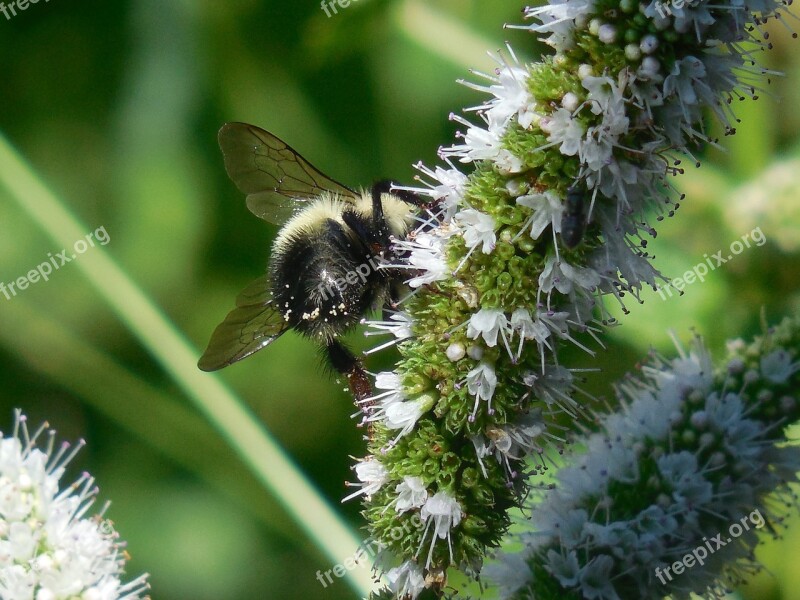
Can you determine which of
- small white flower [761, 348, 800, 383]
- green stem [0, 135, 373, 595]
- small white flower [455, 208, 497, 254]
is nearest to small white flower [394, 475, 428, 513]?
small white flower [455, 208, 497, 254]

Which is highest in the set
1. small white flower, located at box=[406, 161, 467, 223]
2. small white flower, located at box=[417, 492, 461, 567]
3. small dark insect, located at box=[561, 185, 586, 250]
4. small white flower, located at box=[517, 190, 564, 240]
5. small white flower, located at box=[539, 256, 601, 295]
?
small white flower, located at box=[406, 161, 467, 223]

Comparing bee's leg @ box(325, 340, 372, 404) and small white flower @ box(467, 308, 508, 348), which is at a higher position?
bee's leg @ box(325, 340, 372, 404)

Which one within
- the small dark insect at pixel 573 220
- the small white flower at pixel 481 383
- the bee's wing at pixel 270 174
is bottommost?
the small white flower at pixel 481 383

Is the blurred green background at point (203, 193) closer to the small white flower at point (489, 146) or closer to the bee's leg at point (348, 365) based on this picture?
the bee's leg at point (348, 365)

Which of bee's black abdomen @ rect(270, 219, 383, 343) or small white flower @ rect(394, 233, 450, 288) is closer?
small white flower @ rect(394, 233, 450, 288)

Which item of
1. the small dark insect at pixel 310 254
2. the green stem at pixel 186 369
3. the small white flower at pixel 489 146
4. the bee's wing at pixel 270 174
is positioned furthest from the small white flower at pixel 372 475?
the green stem at pixel 186 369

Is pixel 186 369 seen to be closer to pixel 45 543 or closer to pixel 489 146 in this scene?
pixel 45 543

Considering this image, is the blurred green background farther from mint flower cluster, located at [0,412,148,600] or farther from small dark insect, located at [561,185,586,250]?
small dark insect, located at [561,185,586,250]
